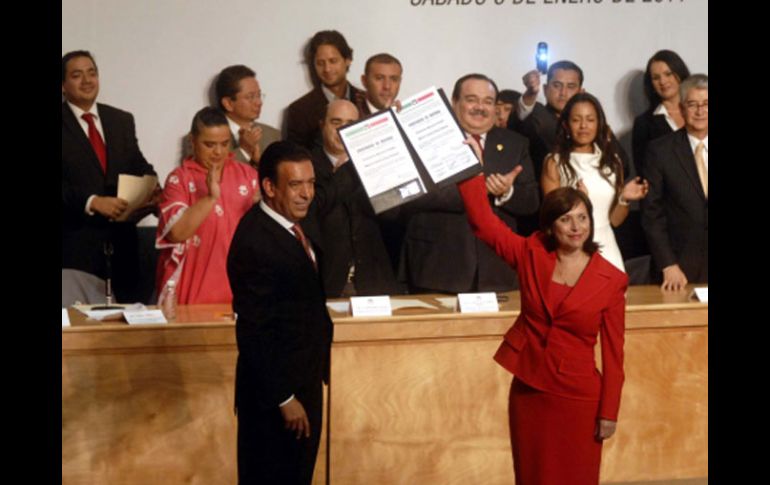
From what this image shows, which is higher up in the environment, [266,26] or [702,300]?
[266,26]

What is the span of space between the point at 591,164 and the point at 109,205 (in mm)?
2358

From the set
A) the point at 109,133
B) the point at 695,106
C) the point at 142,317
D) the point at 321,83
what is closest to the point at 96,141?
the point at 109,133

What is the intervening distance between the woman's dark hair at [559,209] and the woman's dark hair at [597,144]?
6.23 feet

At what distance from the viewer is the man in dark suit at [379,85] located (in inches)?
278

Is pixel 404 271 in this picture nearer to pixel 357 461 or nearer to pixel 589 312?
pixel 357 461

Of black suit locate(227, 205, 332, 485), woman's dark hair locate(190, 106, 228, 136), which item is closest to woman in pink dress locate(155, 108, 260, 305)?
woman's dark hair locate(190, 106, 228, 136)

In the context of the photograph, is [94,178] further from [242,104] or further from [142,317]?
[142,317]

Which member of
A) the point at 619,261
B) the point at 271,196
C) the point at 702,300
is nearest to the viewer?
the point at 271,196

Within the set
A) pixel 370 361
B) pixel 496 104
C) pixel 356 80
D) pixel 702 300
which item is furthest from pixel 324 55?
pixel 702 300

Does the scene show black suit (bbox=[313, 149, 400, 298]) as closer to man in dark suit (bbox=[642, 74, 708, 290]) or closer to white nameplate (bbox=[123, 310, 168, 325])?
white nameplate (bbox=[123, 310, 168, 325])

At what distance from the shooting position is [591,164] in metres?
7.03

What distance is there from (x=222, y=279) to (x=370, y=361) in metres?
0.94

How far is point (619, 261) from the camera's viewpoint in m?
7.10

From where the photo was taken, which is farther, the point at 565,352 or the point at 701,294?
the point at 701,294
